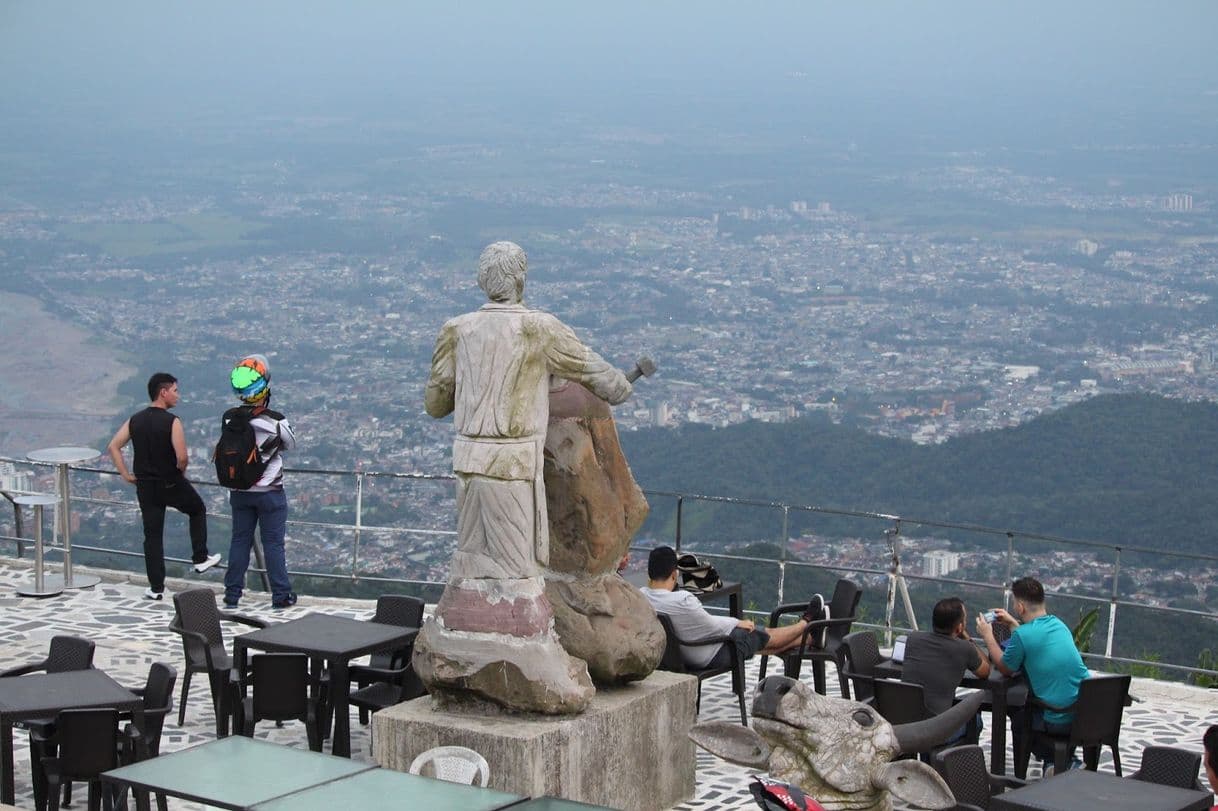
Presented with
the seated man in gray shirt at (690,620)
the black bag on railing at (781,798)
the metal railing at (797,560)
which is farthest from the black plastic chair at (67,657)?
the black bag on railing at (781,798)

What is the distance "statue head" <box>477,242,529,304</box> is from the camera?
898 centimetres

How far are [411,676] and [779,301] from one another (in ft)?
157

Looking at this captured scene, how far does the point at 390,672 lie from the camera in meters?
10.7

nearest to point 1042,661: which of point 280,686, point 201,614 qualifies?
point 280,686

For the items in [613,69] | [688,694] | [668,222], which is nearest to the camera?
[688,694]

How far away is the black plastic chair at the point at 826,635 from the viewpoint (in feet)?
37.5

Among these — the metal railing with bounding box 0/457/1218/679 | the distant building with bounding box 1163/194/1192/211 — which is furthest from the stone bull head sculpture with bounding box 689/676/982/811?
the distant building with bounding box 1163/194/1192/211

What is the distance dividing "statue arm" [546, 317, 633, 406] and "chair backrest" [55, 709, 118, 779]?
2624mm

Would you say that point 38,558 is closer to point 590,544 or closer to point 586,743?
point 590,544

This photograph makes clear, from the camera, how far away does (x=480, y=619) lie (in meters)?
9.01

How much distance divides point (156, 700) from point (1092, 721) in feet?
16.0

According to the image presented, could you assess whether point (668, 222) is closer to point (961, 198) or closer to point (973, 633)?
point (961, 198)

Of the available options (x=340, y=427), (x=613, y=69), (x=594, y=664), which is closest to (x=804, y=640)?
(x=594, y=664)

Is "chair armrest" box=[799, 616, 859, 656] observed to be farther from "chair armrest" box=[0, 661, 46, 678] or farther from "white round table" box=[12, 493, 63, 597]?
"white round table" box=[12, 493, 63, 597]
